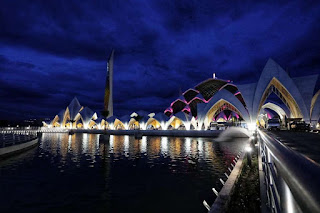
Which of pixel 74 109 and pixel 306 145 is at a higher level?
pixel 74 109

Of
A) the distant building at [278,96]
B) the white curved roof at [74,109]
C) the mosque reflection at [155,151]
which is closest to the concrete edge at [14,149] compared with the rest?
the mosque reflection at [155,151]

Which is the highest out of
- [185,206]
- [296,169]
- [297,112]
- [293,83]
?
[293,83]

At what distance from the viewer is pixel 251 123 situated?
48438 mm

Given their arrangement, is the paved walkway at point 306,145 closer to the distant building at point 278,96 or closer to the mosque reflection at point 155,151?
the mosque reflection at point 155,151

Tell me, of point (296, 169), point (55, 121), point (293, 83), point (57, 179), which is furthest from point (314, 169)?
point (55, 121)

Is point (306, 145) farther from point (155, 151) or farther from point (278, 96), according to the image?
point (278, 96)

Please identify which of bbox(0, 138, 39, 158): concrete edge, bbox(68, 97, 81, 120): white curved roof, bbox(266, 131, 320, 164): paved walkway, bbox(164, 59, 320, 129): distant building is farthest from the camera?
bbox(68, 97, 81, 120): white curved roof

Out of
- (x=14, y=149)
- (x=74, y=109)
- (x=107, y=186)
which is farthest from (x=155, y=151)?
(x=74, y=109)

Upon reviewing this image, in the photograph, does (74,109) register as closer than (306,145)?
No

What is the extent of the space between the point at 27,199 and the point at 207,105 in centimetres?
4979

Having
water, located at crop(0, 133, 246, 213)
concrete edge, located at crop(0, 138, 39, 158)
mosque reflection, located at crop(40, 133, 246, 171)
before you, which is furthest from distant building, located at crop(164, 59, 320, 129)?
concrete edge, located at crop(0, 138, 39, 158)

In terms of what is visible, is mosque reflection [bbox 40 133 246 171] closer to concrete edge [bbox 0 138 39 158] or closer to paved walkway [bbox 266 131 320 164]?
concrete edge [bbox 0 138 39 158]

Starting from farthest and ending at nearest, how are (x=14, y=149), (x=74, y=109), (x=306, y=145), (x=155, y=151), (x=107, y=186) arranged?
(x=74, y=109) < (x=155, y=151) < (x=14, y=149) < (x=107, y=186) < (x=306, y=145)

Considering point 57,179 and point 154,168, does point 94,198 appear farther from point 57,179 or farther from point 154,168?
point 154,168
